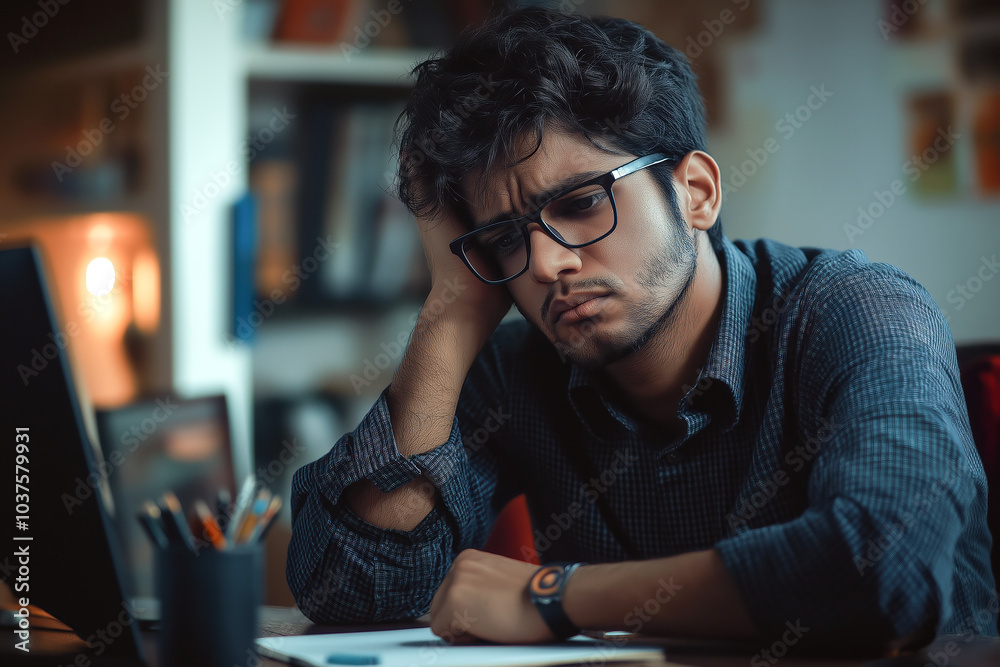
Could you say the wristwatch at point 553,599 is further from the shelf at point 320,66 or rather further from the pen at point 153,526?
the shelf at point 320,66

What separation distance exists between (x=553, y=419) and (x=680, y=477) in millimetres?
228

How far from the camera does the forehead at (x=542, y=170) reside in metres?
1.13

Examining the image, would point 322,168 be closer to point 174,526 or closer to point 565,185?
point 565,185

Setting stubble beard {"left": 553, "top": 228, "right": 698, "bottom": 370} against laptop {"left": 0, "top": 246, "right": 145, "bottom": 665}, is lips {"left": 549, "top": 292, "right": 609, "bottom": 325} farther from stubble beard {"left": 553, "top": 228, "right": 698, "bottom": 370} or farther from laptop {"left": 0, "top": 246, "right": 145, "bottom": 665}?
laptop {"left": 0, "top": 246, "right": 145, "bottom": 665}

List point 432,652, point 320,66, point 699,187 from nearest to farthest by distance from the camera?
point 432,652 < point 699,187 < point 320,66

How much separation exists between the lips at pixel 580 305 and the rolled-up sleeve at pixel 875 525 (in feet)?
1.10

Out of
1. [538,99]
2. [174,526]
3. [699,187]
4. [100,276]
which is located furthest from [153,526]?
[100,276]

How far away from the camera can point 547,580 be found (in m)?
0.82

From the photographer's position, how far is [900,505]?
0.72m

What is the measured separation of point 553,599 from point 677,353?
524mm

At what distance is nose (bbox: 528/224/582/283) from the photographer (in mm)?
1112

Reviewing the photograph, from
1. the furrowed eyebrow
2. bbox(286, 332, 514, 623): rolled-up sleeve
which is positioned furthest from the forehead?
bbox(286, 332, 514, 623): rolled-up sleeve

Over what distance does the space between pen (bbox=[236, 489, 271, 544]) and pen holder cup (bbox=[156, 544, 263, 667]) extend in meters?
0.04

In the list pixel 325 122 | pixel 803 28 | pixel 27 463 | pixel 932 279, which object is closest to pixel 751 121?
pixel 803 28
